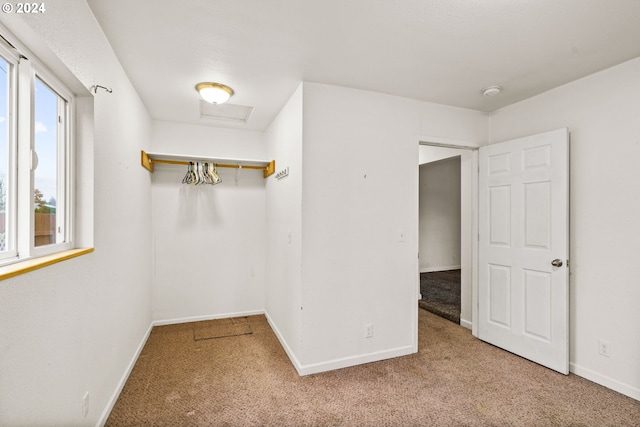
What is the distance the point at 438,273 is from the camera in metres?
6.51

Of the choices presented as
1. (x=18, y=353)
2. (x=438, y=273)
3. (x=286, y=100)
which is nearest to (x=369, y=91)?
(x=286, y=100)

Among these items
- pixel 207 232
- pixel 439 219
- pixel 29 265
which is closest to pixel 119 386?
pixel 29 265

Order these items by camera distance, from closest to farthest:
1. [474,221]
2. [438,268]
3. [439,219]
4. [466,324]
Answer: [474,221] → [466,324] → [438,268] → [439,219]

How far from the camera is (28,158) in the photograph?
4.27 ft

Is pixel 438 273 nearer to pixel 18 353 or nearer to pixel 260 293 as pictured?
pixel 260 293

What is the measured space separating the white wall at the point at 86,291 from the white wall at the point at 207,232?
2.59ft

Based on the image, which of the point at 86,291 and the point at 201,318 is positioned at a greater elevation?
the point at 86,291

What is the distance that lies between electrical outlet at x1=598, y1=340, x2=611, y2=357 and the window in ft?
12.1

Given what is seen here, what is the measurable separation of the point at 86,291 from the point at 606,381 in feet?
11.9

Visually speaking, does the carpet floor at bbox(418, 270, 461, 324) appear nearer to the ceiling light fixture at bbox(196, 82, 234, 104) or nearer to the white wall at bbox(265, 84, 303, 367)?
the white wall at bbox(265, 84, 303, 367)

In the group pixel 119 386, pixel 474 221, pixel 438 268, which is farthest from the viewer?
pixel 438 268

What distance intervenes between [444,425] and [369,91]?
2593mm

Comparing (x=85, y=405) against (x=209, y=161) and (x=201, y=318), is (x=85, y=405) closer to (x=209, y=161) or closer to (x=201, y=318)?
(x=201, y=318)

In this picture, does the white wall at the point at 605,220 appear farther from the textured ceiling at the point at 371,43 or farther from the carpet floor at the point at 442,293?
the carpet floor at the point at 442,293
